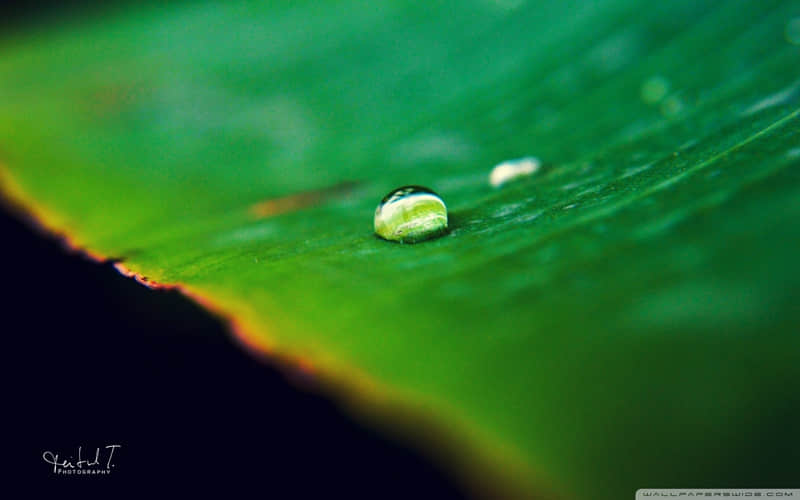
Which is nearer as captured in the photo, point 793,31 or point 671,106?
point 793,31

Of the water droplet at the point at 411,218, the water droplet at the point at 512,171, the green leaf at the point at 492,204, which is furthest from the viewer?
the water droplet at the point at 512,171

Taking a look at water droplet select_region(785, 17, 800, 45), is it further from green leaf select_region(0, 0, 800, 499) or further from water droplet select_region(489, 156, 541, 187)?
water droplet select_region(489, 156, 541, 187)

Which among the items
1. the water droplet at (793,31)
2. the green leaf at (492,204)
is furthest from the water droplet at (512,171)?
the water droplet at (793,31)

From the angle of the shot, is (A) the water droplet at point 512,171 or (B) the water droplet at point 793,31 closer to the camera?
(B) the water droplet at point 793,31

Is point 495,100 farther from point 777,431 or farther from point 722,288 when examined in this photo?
point 777,431

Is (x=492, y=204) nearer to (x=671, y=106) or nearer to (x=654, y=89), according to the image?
(x=671, y=106)

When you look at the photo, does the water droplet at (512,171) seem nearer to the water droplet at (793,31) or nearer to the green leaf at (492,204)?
the green leaf at (492,204)

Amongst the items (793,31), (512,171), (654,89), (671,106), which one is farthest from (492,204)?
(793,31)
